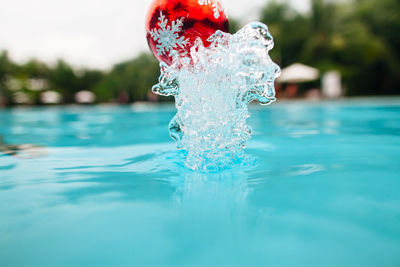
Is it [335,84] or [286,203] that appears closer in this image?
[286,203]

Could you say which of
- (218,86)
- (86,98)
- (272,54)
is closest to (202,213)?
(218,86)

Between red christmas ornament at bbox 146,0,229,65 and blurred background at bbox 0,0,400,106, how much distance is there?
42.2 feet

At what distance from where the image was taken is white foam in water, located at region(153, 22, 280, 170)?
2.58m

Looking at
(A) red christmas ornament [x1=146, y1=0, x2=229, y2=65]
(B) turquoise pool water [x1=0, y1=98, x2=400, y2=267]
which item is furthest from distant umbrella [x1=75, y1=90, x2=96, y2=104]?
(A) red christmas ornament [x1=146, y1=0, x2=229, y2=65]

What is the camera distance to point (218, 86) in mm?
2699

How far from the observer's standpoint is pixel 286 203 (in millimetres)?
1938

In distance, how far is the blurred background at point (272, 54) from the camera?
66.6ft

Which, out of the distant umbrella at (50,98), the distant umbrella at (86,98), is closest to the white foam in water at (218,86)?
the distant umbrella at (86,98)

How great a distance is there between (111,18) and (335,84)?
34.0 metres

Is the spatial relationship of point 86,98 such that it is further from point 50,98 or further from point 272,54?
point 272,54

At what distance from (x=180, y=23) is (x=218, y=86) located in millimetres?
637

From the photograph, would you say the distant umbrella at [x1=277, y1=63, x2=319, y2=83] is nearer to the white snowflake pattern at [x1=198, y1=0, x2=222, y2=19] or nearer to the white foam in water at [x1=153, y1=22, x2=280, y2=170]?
the white snowflake pattern at [x1=198, y1=0, x2=222, y2=19]

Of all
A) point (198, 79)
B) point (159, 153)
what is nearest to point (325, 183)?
point (198, 79)

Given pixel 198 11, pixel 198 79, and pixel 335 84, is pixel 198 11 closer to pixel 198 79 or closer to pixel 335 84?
pixel 198 79
